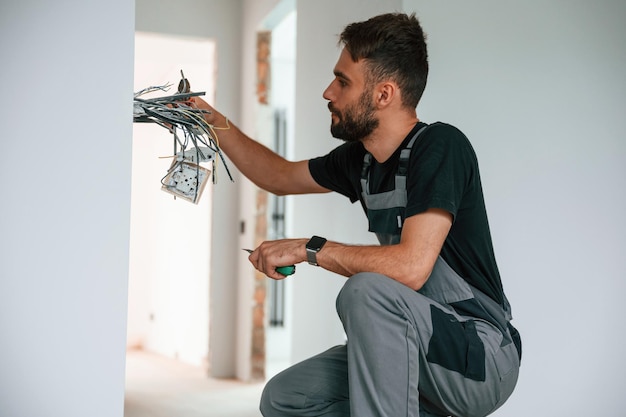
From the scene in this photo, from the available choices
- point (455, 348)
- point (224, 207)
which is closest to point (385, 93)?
point (455, 348)

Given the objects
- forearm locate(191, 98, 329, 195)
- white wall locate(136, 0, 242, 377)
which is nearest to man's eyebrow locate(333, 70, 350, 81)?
forearm locate(191, 98, 329, 195)

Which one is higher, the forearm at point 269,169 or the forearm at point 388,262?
the forearm at point 269,169

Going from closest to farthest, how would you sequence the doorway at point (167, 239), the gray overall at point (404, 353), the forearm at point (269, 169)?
the gray overall at point (404, 353)
the forearm at point (269, 169)
the doorway at point (167, 239)

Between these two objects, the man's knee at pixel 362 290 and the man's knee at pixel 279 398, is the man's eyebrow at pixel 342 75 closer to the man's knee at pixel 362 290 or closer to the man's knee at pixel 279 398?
the man's knee at pixel 362 290

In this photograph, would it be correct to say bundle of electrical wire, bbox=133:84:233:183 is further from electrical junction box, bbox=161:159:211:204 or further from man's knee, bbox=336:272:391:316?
man's knee, bbox=336:272:391:316

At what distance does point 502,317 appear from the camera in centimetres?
186

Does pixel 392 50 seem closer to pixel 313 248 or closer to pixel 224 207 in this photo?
pixel 313 248

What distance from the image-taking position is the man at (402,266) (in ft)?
5.30

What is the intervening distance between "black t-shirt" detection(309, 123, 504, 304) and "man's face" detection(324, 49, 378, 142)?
11 centimetres

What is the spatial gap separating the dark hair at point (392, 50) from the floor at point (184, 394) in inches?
74.9
